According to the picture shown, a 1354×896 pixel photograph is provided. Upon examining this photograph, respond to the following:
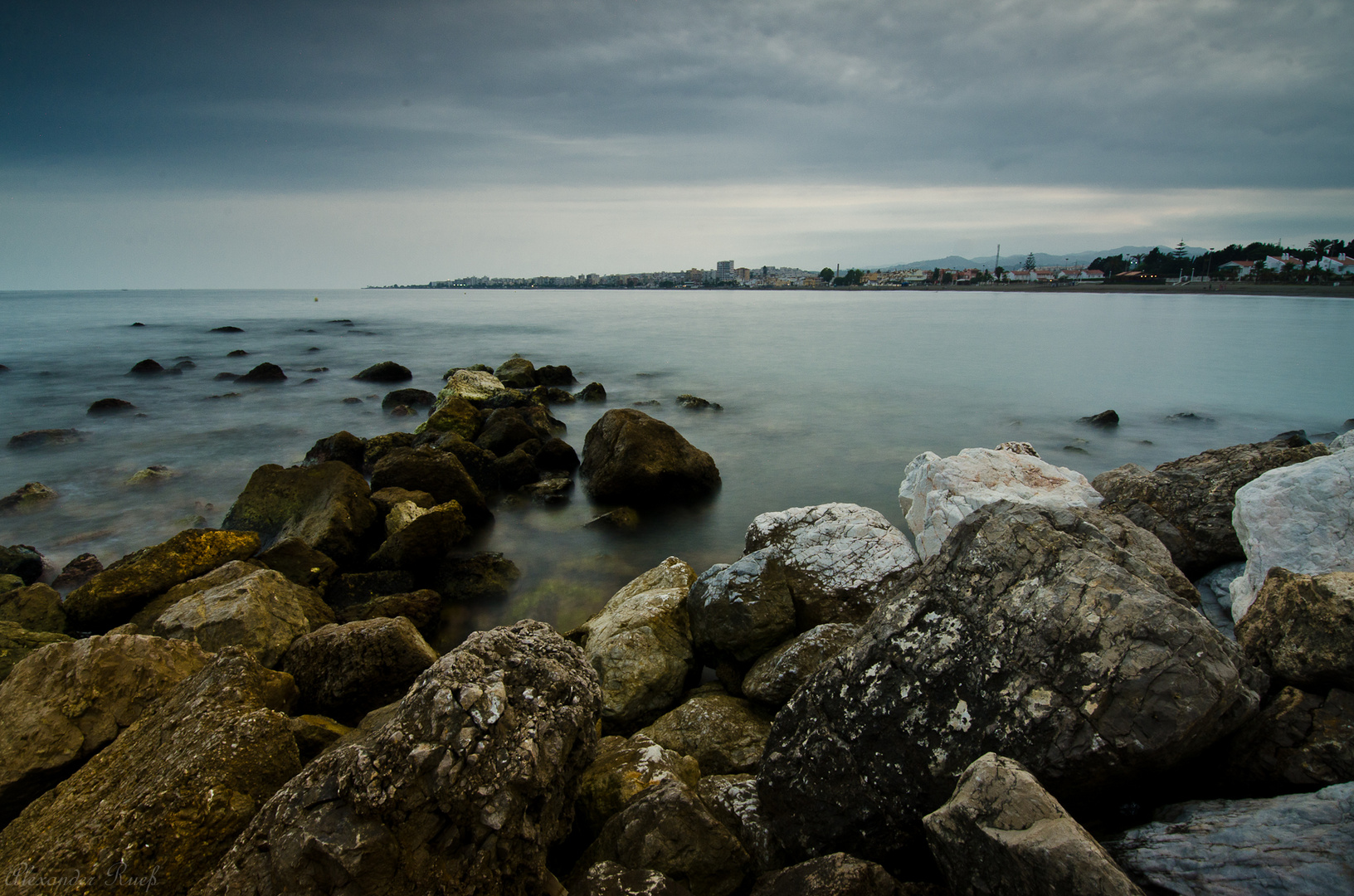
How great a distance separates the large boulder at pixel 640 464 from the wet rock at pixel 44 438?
1302 cm

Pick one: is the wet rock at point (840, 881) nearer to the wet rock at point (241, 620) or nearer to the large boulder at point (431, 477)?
the wet rock at point (241, 620)

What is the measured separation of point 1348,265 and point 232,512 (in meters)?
131

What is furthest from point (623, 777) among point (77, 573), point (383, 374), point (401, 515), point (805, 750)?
point (383, 374)

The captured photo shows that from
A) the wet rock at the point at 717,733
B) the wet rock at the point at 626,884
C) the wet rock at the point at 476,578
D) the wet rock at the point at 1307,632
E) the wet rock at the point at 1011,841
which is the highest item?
the wet rock at the point at 1307,632

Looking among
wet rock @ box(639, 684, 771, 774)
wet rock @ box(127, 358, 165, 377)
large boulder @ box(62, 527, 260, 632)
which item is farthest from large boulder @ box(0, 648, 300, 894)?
wet rock @ box(127, 358, 165, 377)

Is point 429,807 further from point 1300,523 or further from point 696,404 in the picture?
point 696,404

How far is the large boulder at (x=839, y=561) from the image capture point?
5094 millimetres

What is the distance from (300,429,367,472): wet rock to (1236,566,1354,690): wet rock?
11932mm

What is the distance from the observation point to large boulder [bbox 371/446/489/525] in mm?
9117

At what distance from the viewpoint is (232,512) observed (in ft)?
28.0

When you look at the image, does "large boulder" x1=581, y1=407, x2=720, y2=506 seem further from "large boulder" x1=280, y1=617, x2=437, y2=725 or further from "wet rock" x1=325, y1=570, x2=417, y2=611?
"large boulder" x1=280, y1=617, x2=437, y2=725

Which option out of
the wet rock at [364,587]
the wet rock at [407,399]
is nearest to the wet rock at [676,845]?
the wet rock at [364,587]

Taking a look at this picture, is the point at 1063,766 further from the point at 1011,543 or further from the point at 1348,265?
the point at 1348,265

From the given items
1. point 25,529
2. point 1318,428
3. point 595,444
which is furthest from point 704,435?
point 1318,428
